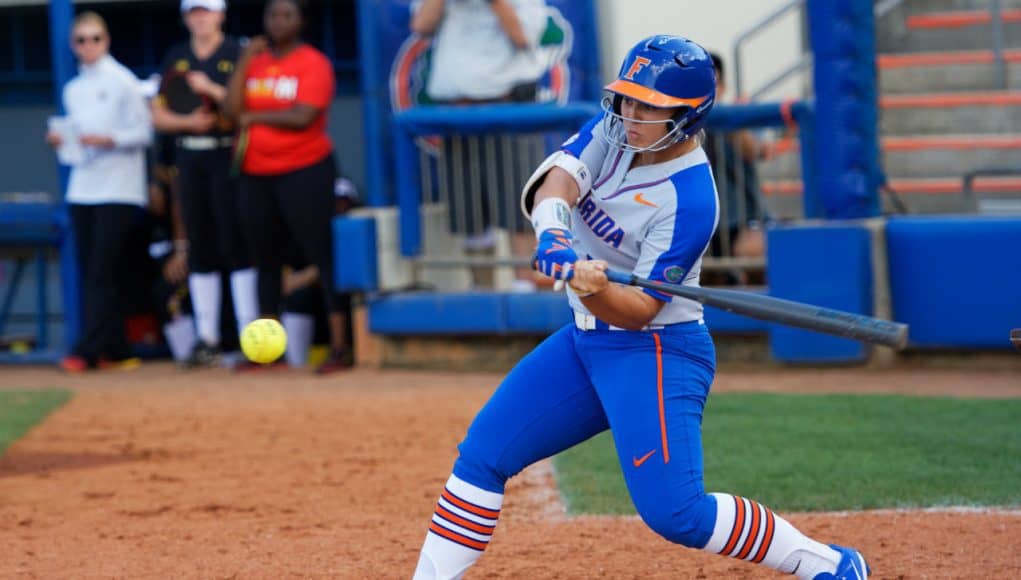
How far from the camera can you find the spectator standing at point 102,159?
31.7ft

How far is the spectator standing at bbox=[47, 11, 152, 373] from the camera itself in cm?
965

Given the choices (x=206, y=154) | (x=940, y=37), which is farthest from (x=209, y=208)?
(x=940, y=37)

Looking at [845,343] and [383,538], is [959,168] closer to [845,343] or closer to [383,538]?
[845,343]

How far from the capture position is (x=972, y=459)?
6.36 metres

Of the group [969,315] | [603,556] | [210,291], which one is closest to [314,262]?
[210,291]

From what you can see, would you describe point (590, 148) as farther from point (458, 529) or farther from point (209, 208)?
point (209, 208)

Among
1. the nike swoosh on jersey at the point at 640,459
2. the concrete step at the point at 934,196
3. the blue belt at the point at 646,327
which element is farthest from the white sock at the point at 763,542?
the concrete step at the point at 934,196

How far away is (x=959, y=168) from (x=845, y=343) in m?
2.47

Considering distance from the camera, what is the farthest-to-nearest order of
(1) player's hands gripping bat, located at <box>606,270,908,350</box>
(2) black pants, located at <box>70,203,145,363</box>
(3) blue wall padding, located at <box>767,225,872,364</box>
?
(2) black pants, located at <box>70,203,145,363</box>, (3) blue wall padding, located at <box>767,225,872,364</box>, (1) player's hands gripping bat, located at <box>606,270,908,350</box>

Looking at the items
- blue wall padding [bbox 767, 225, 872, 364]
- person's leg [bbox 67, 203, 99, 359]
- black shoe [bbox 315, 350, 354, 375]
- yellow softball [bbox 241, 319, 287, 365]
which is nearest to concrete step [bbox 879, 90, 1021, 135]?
blue wall padding [bbox 767, 225, 872, 364]

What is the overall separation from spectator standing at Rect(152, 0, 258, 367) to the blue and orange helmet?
5.53 m

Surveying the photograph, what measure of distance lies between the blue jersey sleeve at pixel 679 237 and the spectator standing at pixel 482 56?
4.80 m

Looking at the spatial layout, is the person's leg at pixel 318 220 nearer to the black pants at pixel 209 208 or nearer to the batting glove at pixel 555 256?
the black pants at pixel 209 208

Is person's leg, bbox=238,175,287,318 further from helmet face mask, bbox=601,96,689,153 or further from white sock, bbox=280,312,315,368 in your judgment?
helmet face mask, bbox=601,96,689,153
